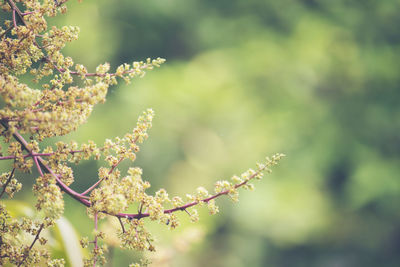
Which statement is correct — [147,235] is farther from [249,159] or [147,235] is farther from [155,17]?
[155,17]

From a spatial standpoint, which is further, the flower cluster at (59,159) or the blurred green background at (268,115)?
the blurred green background at (268,115)

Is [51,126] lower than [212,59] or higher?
lower

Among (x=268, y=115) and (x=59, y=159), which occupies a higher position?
(x=268, y=115)

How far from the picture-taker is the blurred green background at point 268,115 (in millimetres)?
3658

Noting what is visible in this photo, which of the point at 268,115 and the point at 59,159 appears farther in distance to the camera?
the point at 268,115

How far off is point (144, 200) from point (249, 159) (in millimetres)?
3176

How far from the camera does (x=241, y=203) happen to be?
3605 mm

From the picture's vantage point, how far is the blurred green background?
366 cm

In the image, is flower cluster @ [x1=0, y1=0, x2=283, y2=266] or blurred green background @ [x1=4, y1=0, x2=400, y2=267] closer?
flower cluster @ [x1=0, y1=0, x2=283, y2=266]

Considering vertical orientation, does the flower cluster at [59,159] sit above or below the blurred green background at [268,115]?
below

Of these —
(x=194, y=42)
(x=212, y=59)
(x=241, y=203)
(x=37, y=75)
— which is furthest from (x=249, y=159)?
(x=37, y=75)

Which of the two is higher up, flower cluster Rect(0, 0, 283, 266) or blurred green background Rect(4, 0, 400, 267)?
blurred green background Rect(4, 0, 400, 267)

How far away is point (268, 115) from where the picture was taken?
3.75 m

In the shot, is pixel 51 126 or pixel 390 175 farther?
pixel 390 175
